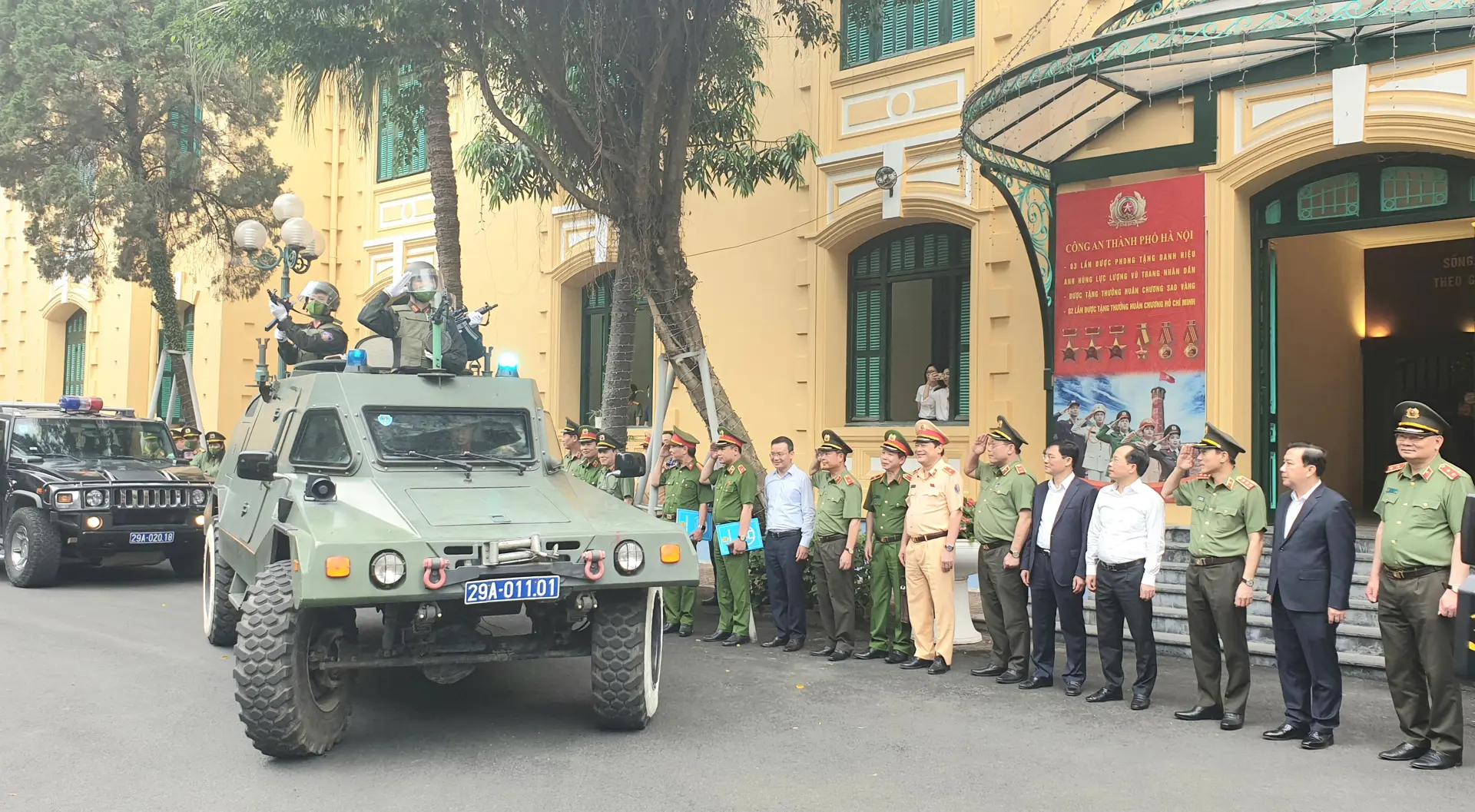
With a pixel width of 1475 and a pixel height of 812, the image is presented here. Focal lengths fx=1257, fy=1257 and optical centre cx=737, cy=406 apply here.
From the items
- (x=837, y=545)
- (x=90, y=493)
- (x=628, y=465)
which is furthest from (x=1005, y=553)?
(x=90, y=493)

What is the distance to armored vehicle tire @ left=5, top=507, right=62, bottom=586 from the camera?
12297mm

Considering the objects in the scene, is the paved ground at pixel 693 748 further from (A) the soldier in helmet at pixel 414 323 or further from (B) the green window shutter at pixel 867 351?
(B) the green window shutter at pixel 867 351

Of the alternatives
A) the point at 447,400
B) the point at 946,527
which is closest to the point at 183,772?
the point at 447,400

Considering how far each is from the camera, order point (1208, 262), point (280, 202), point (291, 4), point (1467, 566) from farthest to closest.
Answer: point (280, 202)
point (1208, 262)
point (291, 4)
point (1467, 566)

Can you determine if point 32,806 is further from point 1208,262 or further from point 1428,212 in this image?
point 1428,212

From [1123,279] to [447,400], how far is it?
22.5 ft

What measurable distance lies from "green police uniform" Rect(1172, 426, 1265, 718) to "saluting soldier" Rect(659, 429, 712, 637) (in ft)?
14.0

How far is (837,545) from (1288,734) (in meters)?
3.56

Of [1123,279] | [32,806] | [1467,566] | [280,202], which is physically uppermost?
[280,202]

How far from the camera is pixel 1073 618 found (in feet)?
26.6

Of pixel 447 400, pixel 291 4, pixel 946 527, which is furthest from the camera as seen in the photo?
pixel 291 4

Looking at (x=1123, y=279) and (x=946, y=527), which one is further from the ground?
(x=1123, y=279)

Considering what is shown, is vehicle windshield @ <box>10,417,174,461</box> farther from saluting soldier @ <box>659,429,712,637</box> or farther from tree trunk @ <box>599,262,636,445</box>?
saluting soldier @ <box>659,429,712,637</box>

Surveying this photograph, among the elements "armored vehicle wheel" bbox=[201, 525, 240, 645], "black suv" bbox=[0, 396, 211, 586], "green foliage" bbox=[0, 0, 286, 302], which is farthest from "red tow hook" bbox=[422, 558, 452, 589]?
"green foliage" bbox=[0, 0, 286, 302]
